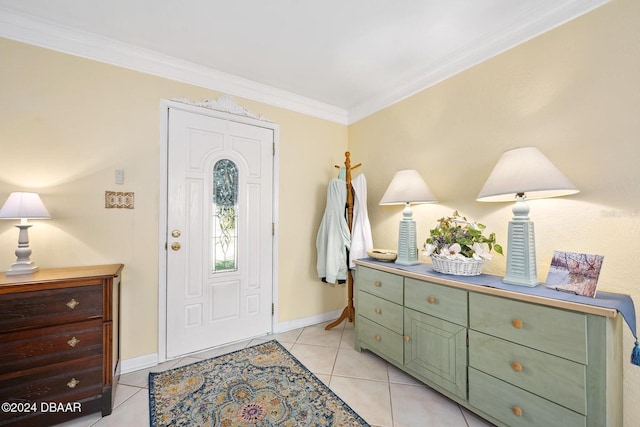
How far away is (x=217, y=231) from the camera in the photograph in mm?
2381

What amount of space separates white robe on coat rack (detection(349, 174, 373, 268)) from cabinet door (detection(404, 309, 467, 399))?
0.78m

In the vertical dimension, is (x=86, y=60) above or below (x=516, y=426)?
above

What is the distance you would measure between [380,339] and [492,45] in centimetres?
232

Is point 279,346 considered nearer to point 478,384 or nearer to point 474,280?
point 478,384

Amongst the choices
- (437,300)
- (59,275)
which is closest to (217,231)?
(59,275)

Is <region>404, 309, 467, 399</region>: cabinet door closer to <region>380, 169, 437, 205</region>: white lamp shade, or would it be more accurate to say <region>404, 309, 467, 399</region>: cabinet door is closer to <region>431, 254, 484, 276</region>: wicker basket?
<region>431, 254, 484, 276</region>: wicker basket

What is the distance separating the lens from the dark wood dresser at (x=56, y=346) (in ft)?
4.50

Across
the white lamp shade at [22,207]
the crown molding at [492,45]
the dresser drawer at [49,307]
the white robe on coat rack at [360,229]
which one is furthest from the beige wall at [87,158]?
the crown molding at [492,45]

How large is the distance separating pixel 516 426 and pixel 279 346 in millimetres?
1728

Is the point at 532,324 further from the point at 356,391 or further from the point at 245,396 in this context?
the point at 245,396

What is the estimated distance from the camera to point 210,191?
2.34 metres

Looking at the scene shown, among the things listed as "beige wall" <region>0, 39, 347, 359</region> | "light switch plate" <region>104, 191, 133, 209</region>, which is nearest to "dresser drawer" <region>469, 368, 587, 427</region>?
"beige wall" <region>0, 39, 347, 359</region>

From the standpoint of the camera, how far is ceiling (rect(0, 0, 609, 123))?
63.7 inches

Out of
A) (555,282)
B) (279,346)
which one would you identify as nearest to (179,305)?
(279,346)
